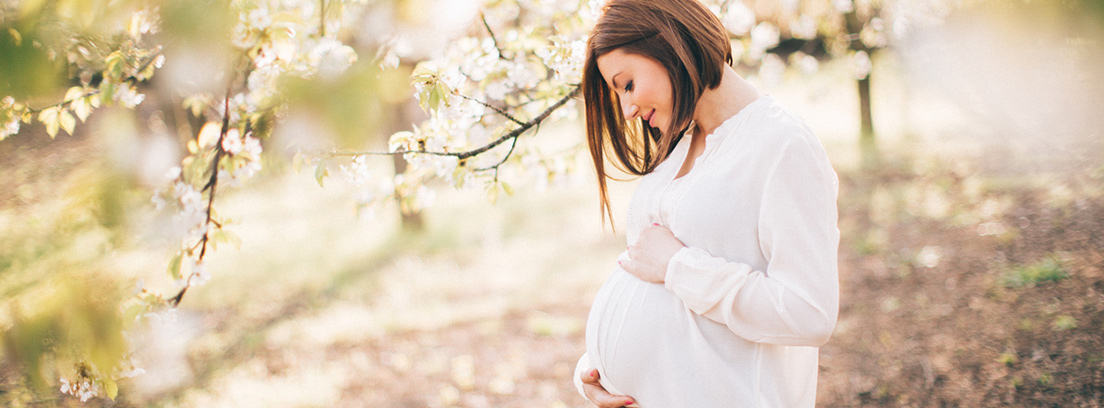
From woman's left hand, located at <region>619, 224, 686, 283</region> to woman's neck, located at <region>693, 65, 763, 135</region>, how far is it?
0.95 feet

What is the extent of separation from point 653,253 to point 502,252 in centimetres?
487

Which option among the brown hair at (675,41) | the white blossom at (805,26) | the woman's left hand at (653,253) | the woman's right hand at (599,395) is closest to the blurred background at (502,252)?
the white blossom at (805,26)

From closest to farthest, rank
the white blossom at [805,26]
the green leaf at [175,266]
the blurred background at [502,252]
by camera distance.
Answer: the blurred background at [502,252] → the green leaf at [175,266] → the white blossom at [805,26]

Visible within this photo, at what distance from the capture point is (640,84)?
4.43ft

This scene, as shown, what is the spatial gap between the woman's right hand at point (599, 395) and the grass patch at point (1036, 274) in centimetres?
332

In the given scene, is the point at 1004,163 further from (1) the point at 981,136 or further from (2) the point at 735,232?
(2) the point at 735,232

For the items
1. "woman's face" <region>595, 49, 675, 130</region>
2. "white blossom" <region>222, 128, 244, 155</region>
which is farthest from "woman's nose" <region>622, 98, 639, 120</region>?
"white blossom" <region>222, 128, 244, 155</region>

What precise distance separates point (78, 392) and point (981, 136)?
8525 mm

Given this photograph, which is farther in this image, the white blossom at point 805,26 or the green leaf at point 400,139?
the white blossom at point 805,26

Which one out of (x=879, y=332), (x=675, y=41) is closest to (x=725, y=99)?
(x=675, y=41)

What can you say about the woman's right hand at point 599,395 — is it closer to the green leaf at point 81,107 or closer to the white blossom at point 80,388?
the white blossom at point 80,388

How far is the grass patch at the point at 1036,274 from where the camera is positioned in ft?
11.3

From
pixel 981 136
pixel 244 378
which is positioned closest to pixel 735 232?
pixel 244 378

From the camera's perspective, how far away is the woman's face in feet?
4.40
